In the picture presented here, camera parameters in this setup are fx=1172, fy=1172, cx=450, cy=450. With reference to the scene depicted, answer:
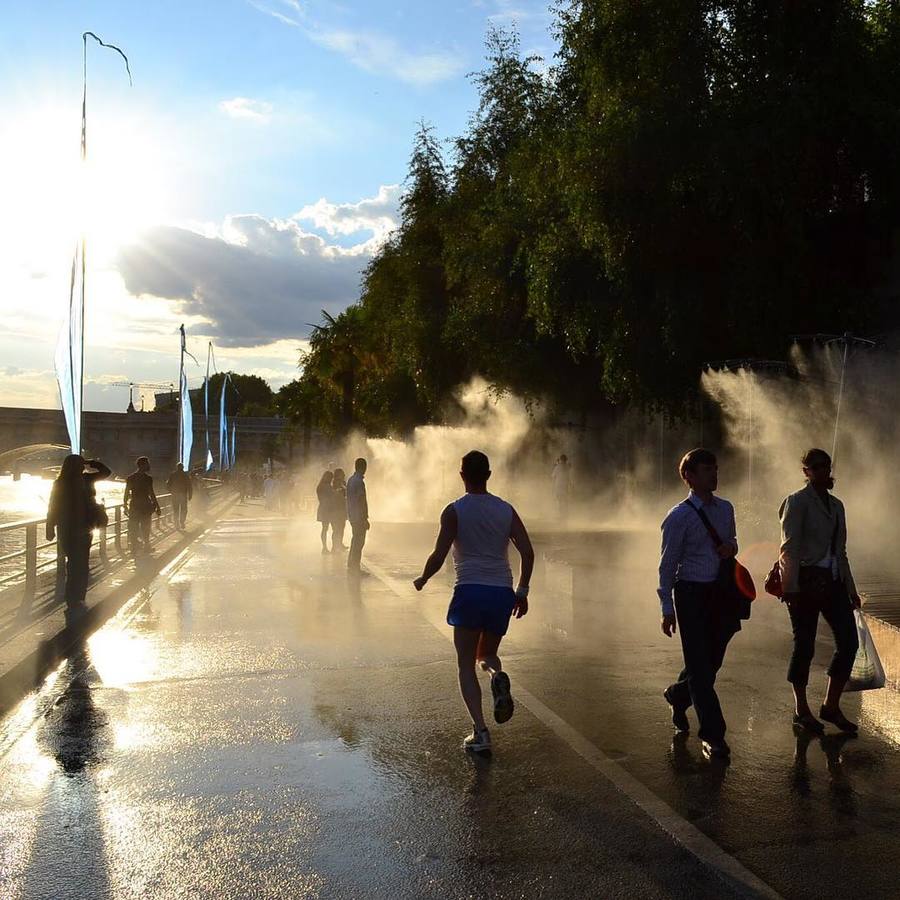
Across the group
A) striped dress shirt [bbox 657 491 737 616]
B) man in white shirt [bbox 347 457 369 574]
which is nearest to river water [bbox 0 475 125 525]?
man in white shirt [bbox 347 457 369 574]

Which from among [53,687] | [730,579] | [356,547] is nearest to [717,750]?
[730,579]

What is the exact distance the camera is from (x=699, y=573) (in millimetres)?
6527

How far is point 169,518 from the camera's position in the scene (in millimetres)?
35406

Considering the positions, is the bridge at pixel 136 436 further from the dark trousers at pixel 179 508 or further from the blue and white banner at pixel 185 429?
the dark trousers at pixel 179 508

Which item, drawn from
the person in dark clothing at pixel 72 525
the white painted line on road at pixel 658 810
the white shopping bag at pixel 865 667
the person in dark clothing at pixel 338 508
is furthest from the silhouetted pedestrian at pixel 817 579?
the person in dark clothing at pixel 338 508

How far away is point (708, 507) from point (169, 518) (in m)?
30.5

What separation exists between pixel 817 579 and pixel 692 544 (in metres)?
0.92

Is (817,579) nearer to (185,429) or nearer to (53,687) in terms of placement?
(53,687)

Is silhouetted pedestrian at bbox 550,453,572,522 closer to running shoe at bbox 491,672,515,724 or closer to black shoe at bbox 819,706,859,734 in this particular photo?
black shoe at bbox 819,706,859,734

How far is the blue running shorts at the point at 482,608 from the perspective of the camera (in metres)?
6.58

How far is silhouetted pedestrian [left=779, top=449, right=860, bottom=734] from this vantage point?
22.7 feet

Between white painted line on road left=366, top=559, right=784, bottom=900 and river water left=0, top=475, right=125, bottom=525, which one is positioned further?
river water left=0, top=475, right=125, bottom=525

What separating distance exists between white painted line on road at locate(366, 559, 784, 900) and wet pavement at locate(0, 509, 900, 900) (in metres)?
0.02

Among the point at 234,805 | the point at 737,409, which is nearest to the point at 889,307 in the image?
the point at 737,409
